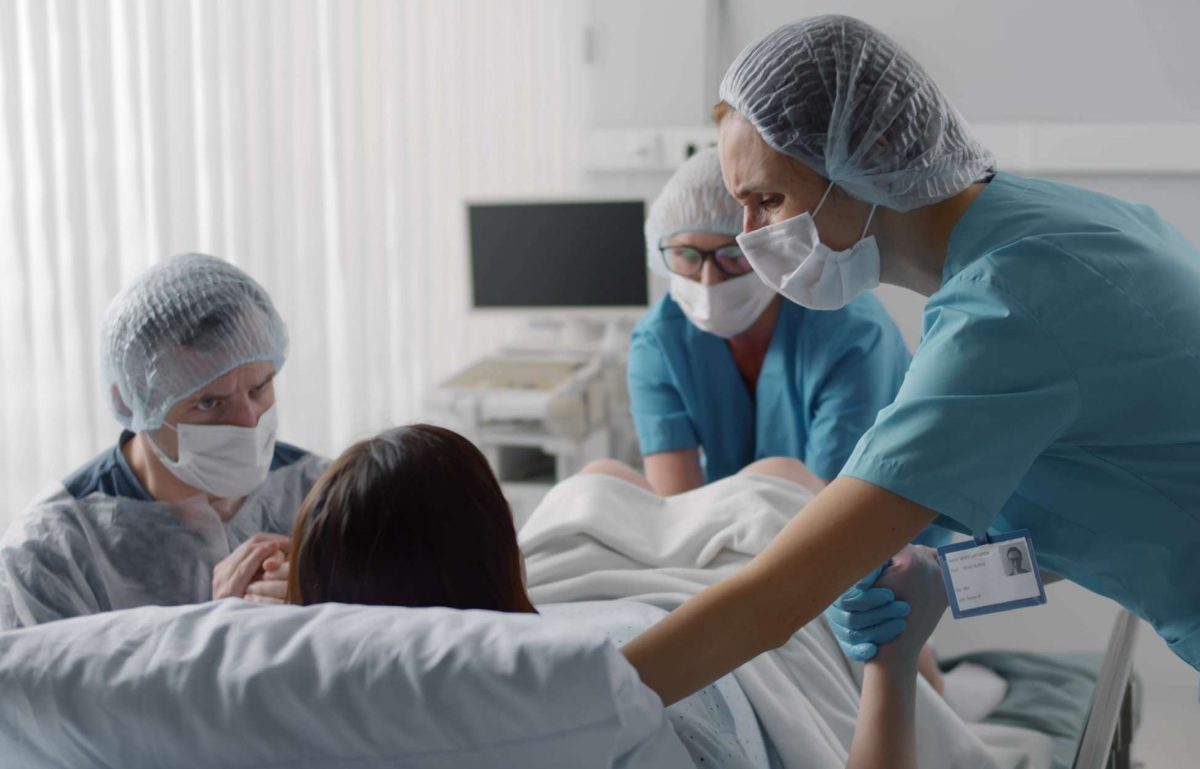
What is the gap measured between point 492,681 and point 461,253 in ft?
10.0

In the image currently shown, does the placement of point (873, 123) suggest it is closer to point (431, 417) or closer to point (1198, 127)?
point (431, 417)

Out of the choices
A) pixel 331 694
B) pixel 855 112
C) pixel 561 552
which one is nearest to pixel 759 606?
pixel 331 694

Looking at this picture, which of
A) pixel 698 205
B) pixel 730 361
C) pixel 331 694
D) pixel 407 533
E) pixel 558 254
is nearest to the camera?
pixel 331 694

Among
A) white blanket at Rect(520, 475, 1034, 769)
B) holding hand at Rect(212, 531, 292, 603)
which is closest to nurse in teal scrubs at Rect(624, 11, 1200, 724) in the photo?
white blanket at Rect(520, 475, 1034, 769)

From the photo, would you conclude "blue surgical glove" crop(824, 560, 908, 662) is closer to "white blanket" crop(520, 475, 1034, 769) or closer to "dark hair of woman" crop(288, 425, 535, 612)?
"white blanket" crop(520, 475, 1034, 769)

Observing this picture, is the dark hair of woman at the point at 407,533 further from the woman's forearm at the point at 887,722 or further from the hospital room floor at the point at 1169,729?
the hospital room floor at the point at 1169,729

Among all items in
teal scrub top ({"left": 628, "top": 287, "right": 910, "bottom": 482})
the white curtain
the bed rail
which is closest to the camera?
the bed rail

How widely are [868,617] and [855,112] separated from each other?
0.55 m

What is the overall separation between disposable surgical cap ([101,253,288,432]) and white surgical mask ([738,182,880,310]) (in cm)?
74

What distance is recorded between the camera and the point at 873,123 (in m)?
1.22

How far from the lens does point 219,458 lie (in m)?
1.63

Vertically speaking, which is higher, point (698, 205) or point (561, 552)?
point (698, 205)

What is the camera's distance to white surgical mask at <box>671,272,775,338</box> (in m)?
2.20

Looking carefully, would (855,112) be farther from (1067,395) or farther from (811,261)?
(1067,395)
